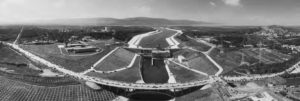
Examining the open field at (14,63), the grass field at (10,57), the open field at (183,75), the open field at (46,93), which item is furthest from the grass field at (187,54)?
the grass field at (10,57)

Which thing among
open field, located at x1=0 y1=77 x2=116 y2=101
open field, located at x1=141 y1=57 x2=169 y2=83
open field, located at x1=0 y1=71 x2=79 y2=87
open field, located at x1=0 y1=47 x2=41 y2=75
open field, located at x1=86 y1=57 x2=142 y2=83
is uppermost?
open field, located at x1=0 y1=71 x2=79 y2=87

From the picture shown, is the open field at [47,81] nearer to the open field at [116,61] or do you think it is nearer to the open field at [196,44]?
the open field at [116,61]

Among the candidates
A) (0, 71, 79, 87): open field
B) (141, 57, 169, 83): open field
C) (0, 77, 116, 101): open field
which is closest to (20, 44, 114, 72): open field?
(0, 71, 79, 87): open field

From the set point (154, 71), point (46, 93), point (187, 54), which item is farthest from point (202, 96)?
point (187, 54)

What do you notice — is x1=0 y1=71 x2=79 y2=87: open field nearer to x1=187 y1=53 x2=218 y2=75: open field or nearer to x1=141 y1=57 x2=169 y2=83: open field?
x1=141 y1=57 x2=169 y2=83: open field

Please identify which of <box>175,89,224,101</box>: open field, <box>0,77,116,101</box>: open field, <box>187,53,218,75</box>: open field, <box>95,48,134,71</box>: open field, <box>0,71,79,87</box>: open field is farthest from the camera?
<box>95,48,134,71</box>: open field

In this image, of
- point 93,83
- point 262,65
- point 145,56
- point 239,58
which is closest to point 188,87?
point 93,83
